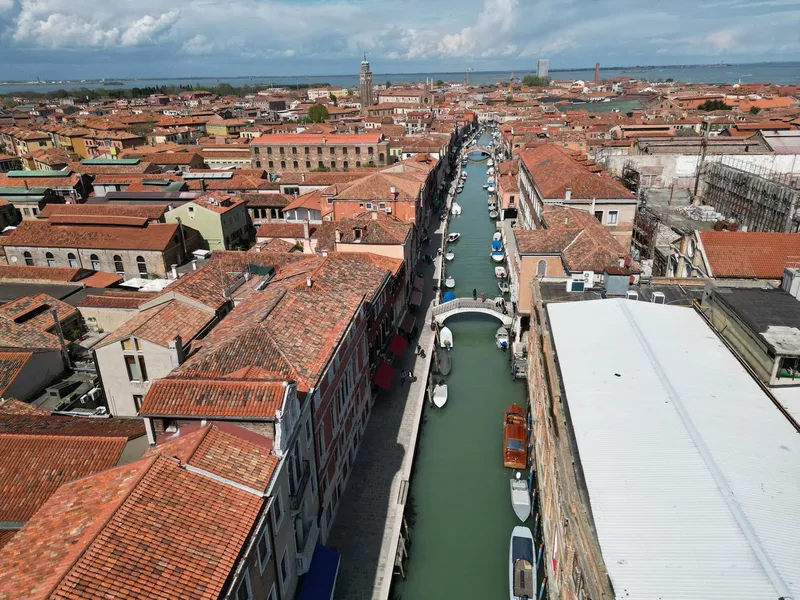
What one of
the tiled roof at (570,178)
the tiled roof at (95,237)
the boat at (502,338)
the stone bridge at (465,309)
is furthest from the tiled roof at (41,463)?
the tiled roof at (570,178)

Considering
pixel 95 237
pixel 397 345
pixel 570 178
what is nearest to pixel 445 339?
pixel 397 345

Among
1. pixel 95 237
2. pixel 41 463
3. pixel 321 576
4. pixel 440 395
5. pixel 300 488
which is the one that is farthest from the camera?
pixel 95 237

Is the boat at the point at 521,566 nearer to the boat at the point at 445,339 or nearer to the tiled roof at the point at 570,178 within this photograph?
the boat at the point at 445,339

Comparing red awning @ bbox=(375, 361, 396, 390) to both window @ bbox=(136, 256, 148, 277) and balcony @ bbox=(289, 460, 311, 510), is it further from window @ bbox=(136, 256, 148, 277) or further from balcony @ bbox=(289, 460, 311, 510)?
window @ bbox=(136, 256, 148, 277)

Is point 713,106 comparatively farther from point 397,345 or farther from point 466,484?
point 466,484

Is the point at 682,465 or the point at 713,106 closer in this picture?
the point at 682,465

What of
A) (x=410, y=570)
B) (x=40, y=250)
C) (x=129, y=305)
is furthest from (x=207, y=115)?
(x=410, y=570)
